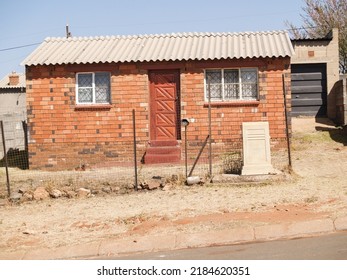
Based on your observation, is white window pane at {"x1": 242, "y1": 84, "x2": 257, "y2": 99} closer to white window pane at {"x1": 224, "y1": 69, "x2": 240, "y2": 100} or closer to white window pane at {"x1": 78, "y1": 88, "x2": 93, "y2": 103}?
white window pane at {"x1": 224, "y1": 69, "x2": 240, "y2": 100}

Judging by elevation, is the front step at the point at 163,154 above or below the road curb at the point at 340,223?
above

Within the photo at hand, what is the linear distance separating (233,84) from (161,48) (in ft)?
9.07

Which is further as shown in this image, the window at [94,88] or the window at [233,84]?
the window at [94,88]

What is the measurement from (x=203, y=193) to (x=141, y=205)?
137 centimetres

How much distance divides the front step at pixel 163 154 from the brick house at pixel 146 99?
0.03 metres

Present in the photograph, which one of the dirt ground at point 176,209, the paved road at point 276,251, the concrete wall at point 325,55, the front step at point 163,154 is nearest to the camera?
the paved road at point 276,251

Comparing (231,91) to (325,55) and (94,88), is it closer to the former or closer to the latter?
(94,88)

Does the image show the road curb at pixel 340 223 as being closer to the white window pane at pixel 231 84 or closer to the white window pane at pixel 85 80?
the white window pane at pixel 231 84

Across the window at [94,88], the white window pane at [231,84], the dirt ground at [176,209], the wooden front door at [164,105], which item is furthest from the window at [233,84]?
the dirt ground at [176,209]

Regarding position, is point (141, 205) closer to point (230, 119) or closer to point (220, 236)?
point (220, 236)

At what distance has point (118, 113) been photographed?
46.3 feet

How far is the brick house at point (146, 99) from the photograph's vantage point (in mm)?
13898

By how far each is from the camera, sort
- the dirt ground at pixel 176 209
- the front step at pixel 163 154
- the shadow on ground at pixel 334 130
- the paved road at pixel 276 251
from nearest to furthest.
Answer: the paved road at pixel 276 251
the dirt ground at pixel 176 209
the front step at pixel 163 154
the shadow on ground at pixel 334 130
